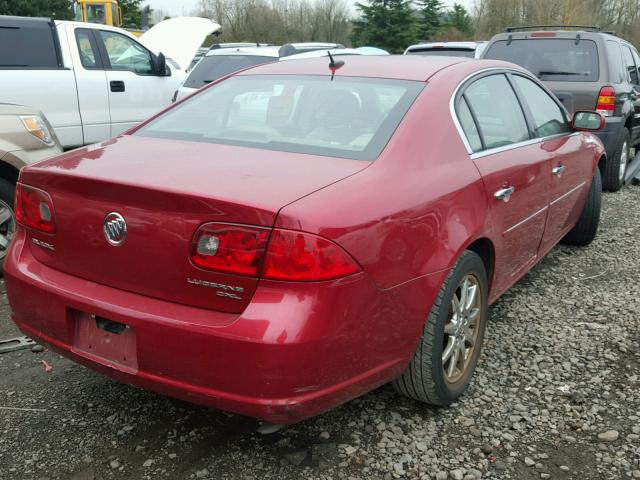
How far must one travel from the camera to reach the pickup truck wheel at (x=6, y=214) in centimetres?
457

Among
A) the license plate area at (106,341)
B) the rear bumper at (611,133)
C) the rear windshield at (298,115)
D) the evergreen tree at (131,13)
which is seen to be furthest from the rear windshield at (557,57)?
the evergreen tree at (131,13)

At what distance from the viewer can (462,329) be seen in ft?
9.52

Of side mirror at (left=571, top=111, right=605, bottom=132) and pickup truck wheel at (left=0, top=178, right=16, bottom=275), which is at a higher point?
side mirror at (left=571, top=111, right=605, bottom=132)

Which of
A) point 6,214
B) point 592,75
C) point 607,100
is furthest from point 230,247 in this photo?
point 592,75

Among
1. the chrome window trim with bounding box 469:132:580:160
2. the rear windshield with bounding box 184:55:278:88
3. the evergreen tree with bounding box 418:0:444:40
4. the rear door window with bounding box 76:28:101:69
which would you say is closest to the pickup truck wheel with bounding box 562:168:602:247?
the chrome window trim with bounding box 469:132:580:160

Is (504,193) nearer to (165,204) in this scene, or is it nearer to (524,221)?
(524,221)

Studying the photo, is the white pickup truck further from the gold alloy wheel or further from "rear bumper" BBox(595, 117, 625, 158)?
the gold alloy wheel

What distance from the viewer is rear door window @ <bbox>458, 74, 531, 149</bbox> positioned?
3.16 meters

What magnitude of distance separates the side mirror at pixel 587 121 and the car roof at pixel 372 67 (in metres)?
1.17

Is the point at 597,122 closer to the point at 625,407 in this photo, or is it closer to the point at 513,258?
the point at 513,258

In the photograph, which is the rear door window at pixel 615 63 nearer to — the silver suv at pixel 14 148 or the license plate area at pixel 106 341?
the silver suv at pixel 14 148

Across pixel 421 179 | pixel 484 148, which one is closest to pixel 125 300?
pixel 421 179

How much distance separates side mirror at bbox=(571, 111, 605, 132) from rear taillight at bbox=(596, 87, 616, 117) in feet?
9.36

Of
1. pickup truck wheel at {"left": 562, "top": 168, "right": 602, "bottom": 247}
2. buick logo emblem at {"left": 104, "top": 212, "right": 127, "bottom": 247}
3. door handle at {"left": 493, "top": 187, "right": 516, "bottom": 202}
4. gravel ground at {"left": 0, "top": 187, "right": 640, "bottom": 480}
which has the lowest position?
gravel ground at {"left": 0, "top": 187, "right": 640, "bottom": 480}
